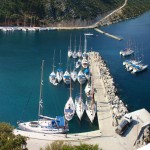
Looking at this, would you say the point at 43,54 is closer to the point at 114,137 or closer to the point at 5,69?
the point at 5,69

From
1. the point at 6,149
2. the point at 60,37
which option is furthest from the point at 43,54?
the point at 6,149

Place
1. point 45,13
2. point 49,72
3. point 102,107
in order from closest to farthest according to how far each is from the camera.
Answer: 1. point 102,107
2. point 49,72
3. point 45,13

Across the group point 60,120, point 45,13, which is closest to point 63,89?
point 60,120

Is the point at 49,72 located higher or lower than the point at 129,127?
higher

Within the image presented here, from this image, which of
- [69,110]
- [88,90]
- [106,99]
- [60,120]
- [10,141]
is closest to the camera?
[10,141]

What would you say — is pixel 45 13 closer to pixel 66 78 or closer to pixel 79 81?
pixel 66 78

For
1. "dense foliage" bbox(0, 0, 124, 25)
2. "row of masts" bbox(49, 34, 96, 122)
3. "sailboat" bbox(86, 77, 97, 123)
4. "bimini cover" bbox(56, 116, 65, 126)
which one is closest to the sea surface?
"sailboat" bbox(86, 77, 97, 123)

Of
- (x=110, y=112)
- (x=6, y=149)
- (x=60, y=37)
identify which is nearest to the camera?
(x=6, y=149)

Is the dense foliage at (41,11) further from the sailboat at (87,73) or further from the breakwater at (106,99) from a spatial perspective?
the sailboat at (87,73)

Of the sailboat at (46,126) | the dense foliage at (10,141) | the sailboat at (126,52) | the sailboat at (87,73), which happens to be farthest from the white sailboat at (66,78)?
the dense foliage at (10,141)
